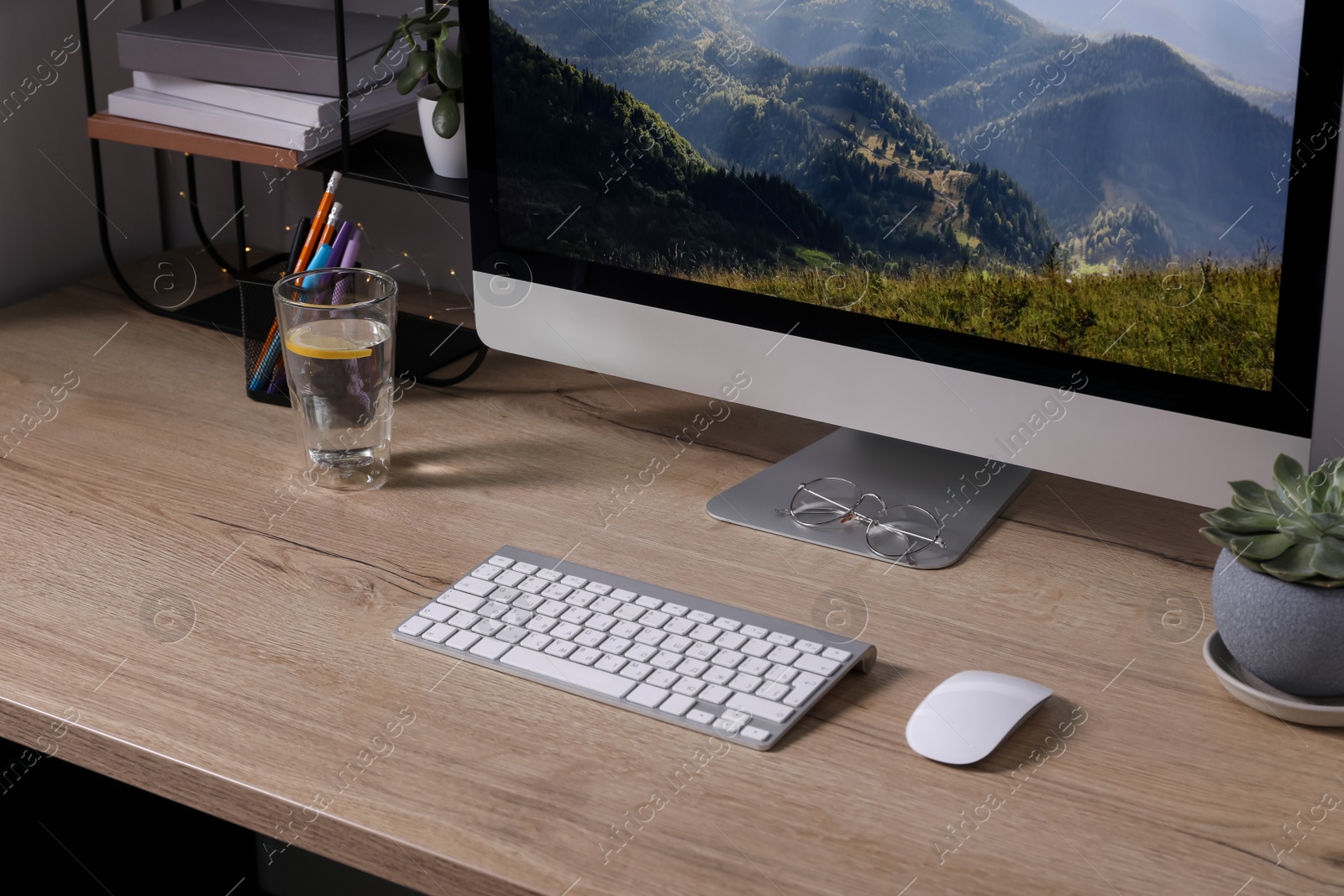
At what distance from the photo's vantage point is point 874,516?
1030mm

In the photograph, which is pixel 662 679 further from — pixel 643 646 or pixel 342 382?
pixel 342 382

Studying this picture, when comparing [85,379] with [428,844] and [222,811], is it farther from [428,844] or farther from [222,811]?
[428,844]

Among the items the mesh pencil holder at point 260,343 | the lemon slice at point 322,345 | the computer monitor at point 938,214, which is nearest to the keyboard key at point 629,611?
the computer monitor at point 938,214

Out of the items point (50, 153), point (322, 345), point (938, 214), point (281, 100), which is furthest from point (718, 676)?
point (50, 153)

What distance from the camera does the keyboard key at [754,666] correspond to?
31.9 inches

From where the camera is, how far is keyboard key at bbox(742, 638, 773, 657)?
2.72 feet

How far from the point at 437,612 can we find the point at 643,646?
6.0 inches

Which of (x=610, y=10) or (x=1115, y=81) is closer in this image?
(x=1115, y=81)

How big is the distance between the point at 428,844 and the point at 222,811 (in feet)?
0.47

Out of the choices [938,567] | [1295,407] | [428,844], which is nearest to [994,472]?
[938,567]

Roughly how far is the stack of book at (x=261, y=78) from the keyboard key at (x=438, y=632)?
609 millimetres

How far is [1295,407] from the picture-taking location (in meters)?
0.83

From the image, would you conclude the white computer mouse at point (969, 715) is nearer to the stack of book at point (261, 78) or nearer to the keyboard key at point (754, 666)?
the keyboard key at point (754, 666)

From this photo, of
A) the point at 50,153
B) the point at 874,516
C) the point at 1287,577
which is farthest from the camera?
the point at 50,153
